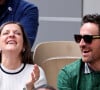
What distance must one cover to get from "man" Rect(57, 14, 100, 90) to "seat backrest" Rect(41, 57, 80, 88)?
0.33 m

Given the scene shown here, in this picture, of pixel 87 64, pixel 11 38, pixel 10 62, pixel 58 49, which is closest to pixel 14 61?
pixel 10 62

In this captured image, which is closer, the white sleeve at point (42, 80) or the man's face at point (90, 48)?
the man's face at point (90, 48)

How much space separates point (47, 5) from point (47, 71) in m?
2.06

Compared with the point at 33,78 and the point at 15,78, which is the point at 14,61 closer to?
the point at 15,78

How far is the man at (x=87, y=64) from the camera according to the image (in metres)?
2.06

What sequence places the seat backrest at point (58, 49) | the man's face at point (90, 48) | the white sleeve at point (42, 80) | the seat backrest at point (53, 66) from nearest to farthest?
the man's face at point (90, 48)
the white sleeve at point (42, 80)
the seat backrest at point (53, 66)
the seat backrest at point (58, 49)

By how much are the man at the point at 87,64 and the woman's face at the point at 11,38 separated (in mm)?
437

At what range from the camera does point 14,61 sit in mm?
2406

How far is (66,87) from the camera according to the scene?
2143 mm

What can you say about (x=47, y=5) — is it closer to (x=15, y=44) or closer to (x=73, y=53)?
(x=73, y=53)

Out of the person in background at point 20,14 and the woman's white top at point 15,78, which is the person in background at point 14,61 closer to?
the woman's white top at point 15,78

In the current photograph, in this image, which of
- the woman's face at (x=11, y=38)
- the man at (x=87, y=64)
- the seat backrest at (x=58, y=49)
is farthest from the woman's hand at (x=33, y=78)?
the seat backrest at (x=58, y=49)

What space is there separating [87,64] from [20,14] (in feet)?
3.55

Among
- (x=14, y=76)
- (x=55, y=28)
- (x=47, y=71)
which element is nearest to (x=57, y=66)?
(x=47, y=71)
